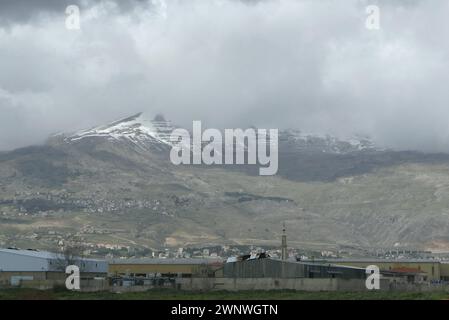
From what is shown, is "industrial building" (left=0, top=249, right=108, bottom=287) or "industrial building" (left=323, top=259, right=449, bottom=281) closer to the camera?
"industrial building" (left=0, top=249, right=108, bottom=287)

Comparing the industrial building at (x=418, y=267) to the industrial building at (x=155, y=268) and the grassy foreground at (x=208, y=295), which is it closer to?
the industrial building at (x=155, y=268)

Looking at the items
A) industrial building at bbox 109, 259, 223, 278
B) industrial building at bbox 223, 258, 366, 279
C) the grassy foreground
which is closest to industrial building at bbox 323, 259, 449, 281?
industrial building at bbox 109, 259, 223, 278

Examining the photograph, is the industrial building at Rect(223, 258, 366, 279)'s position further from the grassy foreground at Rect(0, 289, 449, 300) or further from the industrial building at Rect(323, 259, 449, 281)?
the industrial building at Rect(323, 259, 449, 281)

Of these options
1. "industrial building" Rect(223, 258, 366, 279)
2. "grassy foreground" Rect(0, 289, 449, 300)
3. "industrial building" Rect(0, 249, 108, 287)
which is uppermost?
"industrial building" Rect(0, 249, 108, 287)

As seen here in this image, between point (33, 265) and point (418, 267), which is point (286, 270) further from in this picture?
point (418, 267)

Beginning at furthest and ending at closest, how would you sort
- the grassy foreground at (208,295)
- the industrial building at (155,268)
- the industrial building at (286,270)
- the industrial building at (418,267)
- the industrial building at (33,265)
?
1. the industrial building at (418,267)
2. the industrial building at (155,268)
3. the industrial building at (33,265)
4. the industrial building at (286,270)
5. the grassy foreground at (208,295)

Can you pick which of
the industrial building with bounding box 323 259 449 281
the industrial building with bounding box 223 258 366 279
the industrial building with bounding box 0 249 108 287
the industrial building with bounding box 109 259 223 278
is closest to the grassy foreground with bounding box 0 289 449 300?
the industrial building with bounding box 223 258 366 279

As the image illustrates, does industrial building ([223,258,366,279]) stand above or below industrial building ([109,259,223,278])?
below

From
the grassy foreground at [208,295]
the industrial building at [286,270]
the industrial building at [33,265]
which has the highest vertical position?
the industrial building at [33,265]

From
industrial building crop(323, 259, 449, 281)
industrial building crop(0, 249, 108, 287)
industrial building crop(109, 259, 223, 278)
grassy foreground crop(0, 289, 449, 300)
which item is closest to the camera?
grassy foreground crop(0, 289, 449, 300)

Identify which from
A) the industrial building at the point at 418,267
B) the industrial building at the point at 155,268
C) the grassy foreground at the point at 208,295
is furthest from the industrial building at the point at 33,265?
the grassy foreground at the point at 208,295

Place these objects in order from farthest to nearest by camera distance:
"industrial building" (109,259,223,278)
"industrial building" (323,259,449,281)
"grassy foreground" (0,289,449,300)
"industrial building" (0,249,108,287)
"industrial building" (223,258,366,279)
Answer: "industrial building" (323,259,449,281), "industrial building" (109,259,223,278), "industrial building" (0,249,108,287), "industrial building" (223,258,366,279), "grassy foreground" (0,289,449,300)
